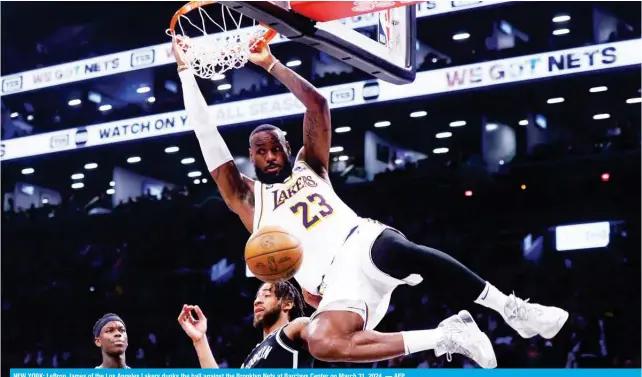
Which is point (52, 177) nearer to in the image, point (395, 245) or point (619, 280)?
point (619, 280)

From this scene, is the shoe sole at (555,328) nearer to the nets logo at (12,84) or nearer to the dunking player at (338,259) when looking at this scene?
the dunking player at (338,259)

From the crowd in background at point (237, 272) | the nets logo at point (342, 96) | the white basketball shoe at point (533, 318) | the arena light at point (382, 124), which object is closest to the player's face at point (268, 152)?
the white basketball shoe at point (533, 318)

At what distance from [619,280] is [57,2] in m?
10.5

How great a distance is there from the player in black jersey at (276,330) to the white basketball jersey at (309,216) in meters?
0.43

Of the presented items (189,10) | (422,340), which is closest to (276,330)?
(422,340)

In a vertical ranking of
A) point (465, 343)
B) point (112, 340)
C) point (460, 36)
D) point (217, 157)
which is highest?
point (460, 36)

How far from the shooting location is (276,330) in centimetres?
614

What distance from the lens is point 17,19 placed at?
56.8ft

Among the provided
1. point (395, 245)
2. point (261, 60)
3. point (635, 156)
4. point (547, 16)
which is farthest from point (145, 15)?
point (395, 245)

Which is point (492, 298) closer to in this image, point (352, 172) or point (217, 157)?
point (217, 157)

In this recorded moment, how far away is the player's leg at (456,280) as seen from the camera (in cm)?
512

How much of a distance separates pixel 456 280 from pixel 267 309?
172cm

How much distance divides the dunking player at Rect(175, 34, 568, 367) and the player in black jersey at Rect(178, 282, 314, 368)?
34cm

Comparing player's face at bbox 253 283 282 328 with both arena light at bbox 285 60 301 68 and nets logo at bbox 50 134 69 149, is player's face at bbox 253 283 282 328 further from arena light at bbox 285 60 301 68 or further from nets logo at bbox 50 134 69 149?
nets logo at bbox 50 134 69 149
